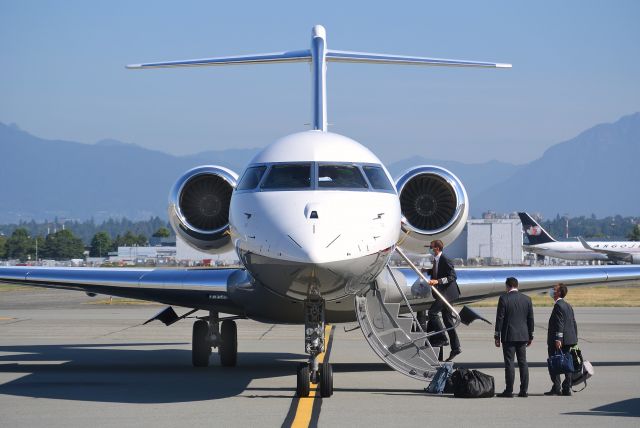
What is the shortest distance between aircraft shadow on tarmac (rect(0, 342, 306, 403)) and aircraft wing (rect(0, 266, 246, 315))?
1172 mm

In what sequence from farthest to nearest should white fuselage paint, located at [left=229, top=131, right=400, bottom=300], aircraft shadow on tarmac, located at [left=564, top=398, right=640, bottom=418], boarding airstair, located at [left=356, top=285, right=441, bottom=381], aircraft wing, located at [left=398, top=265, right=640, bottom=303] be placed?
aircraft wing, located at [left=398, top=265, right=640, bottom=303]
boarding airstair, located at [left=356, top=285, right=441, bottom=381]
white fuselage paint, located at [left=229, top=131, right=400, bottom=300]
aircraft shadow on tarmac, located at [left=564, top=398, right=640, bottom=418]

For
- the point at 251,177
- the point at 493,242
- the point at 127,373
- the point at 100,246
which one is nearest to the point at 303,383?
the point at 251,177

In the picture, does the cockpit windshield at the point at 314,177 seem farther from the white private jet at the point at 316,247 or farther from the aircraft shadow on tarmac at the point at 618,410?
the aircraft shadow on tarmac at the point at 618,410

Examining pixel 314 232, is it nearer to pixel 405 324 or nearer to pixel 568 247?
pixel 405 324

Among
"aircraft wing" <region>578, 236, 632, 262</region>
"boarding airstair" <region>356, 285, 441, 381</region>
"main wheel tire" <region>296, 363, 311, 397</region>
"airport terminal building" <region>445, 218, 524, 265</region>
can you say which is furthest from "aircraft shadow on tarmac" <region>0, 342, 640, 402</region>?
"airport terminal building" <region>445, 218, 524, 265</region>

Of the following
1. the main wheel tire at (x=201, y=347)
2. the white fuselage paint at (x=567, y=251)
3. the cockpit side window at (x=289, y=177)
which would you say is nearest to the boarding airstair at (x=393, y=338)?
the cockpit side window at (x=289, y=177)

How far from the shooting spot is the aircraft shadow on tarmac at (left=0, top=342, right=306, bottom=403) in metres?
13.5

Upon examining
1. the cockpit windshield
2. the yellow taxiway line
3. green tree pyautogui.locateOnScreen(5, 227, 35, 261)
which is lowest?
green tree pyautogui.locateOnScreen(5, 227, 35, 261)

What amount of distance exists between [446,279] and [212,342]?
4.41m

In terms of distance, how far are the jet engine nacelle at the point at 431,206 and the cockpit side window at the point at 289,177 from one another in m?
4.35

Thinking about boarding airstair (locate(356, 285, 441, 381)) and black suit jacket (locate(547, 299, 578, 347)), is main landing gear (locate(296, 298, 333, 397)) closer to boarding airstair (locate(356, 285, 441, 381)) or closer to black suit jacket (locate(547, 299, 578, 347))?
boarding airstair (locate(356, 285, 441, 381))

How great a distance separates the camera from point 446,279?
49.0ft

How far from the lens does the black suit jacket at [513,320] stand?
525 inches

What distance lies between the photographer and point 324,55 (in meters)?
19.3
